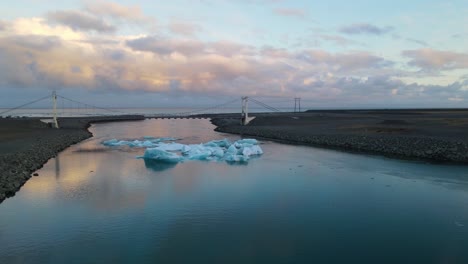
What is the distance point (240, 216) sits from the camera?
8109mm

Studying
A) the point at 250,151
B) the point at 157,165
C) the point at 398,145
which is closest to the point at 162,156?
the point at 157,165

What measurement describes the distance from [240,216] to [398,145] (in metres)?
12.8

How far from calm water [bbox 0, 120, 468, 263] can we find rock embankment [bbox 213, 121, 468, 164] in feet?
5.74

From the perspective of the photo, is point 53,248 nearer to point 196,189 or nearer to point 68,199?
point 68,199

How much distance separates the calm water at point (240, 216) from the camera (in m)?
6.13

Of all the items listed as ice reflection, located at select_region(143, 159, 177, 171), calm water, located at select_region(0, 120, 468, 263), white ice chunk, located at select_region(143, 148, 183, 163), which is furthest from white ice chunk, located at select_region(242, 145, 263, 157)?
ice reflection, located at select_region(143, 159, 177, 171)

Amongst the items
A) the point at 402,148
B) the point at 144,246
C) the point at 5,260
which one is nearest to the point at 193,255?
the point at 144,246

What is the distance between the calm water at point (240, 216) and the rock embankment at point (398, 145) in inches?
68.8

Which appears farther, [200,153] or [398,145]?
[398,145]

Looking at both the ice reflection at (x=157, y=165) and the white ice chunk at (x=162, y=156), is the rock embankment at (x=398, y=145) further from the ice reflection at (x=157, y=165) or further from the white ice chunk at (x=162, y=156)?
the ice reflection at (x=157, y=165)

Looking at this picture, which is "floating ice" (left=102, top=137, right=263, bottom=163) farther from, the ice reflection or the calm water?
the calm water

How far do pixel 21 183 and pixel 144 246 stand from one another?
22.1ft

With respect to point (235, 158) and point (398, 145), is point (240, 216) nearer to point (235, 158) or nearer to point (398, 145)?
point (235, 158)

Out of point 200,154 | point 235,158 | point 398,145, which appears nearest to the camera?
point 235,158
